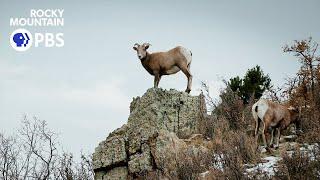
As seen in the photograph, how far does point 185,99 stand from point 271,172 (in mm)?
6522

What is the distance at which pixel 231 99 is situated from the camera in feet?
64.8

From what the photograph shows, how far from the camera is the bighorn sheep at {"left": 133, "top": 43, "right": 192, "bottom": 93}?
19.0m

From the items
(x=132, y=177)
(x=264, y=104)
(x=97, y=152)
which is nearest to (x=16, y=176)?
(x=97, y=152)

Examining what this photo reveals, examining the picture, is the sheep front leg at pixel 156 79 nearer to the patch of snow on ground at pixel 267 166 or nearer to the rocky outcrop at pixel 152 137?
the rocky outcrop at pixel 152 137

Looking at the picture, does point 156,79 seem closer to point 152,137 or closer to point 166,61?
point 166,61

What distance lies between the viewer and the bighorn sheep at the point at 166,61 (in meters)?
19.0

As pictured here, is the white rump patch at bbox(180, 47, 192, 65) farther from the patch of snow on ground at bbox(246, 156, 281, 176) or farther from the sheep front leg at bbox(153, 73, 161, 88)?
the patch of snow on ground at bbox(246, 156, 281, 176)

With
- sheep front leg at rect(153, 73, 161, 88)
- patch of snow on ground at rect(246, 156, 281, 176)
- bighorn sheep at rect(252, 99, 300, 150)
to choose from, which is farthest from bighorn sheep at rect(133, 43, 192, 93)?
patch of snow on ground at rect(246, 156, 281, 176)

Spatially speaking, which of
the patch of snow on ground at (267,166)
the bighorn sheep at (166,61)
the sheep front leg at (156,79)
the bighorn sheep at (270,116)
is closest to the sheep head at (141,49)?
the bighorn sheep at (166,61)

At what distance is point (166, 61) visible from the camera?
1909 cm

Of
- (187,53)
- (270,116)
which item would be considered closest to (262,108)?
(270,116)

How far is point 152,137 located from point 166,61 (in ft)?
12.6

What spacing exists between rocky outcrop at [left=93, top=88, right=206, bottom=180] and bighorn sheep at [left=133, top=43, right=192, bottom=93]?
0.89m

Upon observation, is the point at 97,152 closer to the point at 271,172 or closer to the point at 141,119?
the point at 141,119
